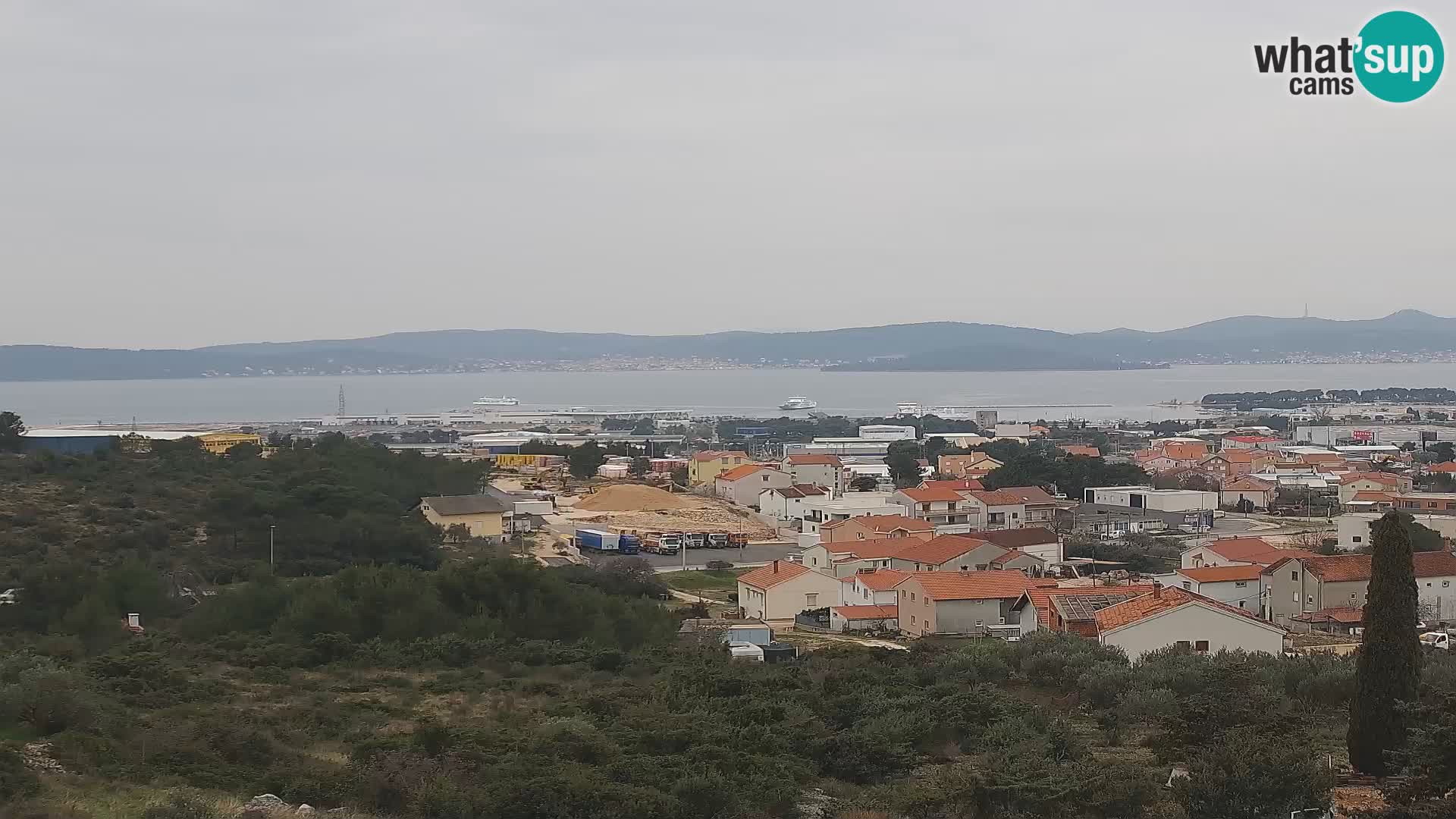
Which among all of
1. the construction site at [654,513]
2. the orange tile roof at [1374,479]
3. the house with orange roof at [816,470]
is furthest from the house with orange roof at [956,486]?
the orange tile roof at [1374,479]

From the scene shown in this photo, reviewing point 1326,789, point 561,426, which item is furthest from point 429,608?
point 561,426

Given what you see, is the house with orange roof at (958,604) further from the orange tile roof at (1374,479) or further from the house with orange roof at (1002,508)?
the orange tile roof at (1374,479)

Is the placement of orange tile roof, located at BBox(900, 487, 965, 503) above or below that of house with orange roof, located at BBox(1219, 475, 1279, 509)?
above

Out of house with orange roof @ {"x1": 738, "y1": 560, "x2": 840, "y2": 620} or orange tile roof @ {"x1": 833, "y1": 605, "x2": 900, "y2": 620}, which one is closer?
orange tile roof @ {"x1": 833, "y1": 605, "x2": 900, "y2": 620}

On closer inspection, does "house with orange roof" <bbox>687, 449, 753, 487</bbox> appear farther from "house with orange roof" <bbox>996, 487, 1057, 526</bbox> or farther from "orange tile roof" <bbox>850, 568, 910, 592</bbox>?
"orange tile roof" <bbox>850, 568, 910, 592</bbox>

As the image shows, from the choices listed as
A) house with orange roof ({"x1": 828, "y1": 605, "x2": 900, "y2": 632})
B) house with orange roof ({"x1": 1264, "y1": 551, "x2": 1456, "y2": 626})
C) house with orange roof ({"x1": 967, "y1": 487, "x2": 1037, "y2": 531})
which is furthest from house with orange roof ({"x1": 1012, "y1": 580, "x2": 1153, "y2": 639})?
house with orange roof ({"x1": 967, "y1": 487, "x2": 1037, "y2": 531})

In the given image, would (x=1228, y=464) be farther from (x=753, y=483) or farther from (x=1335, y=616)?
(x=1335, y=616)
